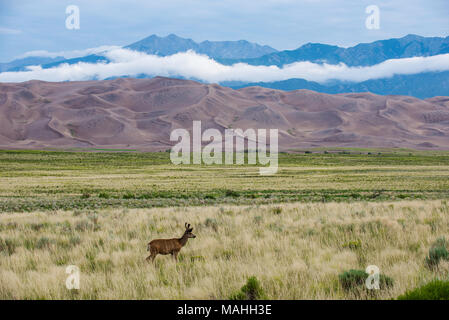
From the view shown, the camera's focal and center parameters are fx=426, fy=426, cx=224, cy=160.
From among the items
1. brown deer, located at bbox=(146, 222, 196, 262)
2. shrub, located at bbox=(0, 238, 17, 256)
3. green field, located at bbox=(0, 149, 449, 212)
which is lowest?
green field, located at bbox=(0, 149, 449, 212)

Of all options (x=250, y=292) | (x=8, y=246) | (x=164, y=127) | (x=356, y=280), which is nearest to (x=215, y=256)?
(x=250, y=292)

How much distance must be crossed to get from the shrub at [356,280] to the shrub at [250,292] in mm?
1250

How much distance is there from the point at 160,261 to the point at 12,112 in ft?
664

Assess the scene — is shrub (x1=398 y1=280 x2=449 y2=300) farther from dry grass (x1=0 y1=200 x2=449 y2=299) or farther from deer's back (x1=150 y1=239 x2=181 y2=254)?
deer's back (x1=150 y1=239 x2=181 y2=254)

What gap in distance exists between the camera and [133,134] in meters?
170

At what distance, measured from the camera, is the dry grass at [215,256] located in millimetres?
5953

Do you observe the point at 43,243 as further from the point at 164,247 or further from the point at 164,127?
the point at 164,127

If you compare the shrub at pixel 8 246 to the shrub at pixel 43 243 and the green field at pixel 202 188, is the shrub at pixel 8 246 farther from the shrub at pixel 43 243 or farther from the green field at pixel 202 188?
the green field at pixel 202 188

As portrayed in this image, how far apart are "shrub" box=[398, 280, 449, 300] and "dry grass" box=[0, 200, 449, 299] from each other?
0.39 metres

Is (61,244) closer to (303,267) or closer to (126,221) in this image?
(126,221)

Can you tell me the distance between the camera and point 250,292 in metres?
5.73

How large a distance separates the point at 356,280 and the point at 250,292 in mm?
1616

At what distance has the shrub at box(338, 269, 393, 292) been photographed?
5969mm
